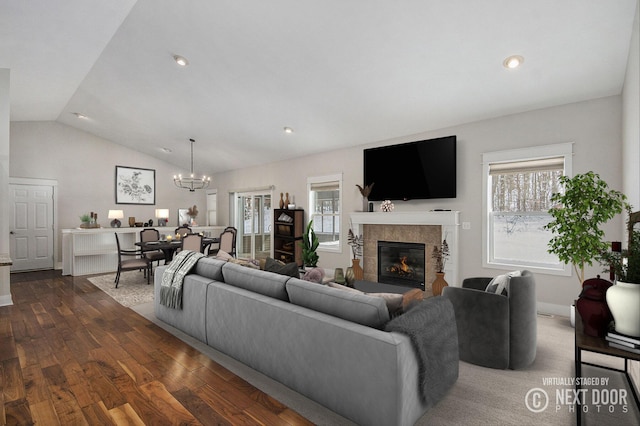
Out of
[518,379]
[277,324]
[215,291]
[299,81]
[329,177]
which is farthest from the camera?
[329,177]

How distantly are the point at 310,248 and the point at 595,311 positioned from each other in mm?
5003

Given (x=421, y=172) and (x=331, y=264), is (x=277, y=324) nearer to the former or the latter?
(x=421, y=172)

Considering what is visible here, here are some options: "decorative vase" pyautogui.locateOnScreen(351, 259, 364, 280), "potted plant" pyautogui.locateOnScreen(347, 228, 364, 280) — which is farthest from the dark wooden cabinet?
"decorative vase" pyautogui.locateOnScreen(351, 259, 364, 280)

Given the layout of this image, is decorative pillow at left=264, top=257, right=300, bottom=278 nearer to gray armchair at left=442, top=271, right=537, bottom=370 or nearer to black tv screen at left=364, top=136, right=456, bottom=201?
gray armchair at left=442, top=271, right=537, bottom=370

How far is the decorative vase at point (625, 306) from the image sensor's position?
156 centimetres

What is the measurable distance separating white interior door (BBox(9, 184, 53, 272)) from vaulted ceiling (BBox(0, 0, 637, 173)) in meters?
2.07

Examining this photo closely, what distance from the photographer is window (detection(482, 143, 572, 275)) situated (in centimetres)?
399

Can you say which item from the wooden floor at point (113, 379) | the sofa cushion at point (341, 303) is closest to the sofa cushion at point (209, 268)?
the wooden floor at point (113, 379)

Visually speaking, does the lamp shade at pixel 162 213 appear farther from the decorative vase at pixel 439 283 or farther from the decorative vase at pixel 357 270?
the decorative vase at pixel 439 283

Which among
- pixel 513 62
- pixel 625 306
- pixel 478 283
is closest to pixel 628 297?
pixel 625 306

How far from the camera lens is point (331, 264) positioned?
646 centimetres

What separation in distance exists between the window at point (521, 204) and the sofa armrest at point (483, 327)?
201 centimetres

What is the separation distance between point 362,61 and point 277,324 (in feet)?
9.73

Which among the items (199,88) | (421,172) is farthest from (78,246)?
(421,172)
